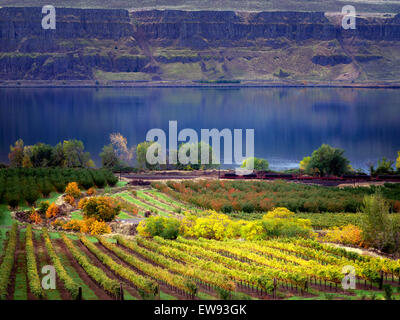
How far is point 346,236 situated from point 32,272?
18.9 meters

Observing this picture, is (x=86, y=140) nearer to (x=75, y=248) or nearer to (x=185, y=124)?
(x=185, y=124)

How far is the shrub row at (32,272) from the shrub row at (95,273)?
2162 mm

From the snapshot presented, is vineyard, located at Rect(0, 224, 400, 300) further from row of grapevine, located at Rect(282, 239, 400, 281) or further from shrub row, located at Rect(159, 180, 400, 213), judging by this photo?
shrub row, located at Rect(159, 180, 400, 213)

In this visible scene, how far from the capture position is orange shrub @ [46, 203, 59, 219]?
44344mm

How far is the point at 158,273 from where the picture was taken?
2872 centimetres

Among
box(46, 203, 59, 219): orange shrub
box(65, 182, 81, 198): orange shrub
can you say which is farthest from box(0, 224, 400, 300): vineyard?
box(65, 182, 81, 198): orange shrub

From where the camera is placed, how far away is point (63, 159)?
7544 cm

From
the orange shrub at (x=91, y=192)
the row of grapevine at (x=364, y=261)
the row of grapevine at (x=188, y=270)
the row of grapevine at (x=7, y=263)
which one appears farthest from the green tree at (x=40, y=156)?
the row of grapevine at (x=364, y=261)

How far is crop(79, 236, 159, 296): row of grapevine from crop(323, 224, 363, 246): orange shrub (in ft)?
46.2

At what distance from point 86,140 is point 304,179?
2362 inches

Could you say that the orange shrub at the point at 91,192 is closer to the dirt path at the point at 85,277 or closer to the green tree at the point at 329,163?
the dirt path at the point at 85,277

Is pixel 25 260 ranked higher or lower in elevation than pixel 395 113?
lower

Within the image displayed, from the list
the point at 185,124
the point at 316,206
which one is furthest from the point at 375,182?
the point at 185,124

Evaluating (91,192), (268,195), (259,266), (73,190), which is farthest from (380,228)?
(91,192)
